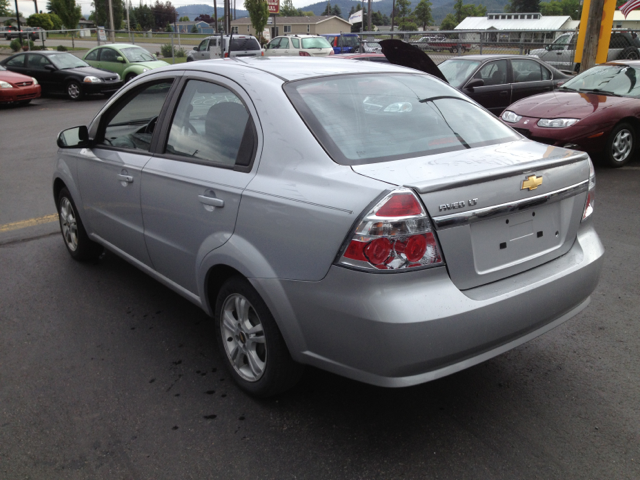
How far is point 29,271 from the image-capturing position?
196 inches

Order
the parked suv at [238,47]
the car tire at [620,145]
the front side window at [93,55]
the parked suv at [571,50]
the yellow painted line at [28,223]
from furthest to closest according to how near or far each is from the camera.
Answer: the parked suv at [238,47] → the parked suv at [571,50] → the front side window at [93,55] → the car tire at [620,145] → the yellow painted line at [28,223]

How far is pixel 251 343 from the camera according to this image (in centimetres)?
306

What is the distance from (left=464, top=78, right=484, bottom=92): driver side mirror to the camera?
1085cm

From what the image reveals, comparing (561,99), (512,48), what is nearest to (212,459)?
(561,99)

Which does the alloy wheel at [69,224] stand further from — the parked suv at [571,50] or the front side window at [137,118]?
the parked suv at [571,50]

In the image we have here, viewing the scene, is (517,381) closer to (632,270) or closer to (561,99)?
Result: (632,270)

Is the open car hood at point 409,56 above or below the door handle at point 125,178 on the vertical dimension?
above

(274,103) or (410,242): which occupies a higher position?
(274,103)

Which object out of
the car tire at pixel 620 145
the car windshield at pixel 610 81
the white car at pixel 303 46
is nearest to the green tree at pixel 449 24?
the white car at pixel 303 46

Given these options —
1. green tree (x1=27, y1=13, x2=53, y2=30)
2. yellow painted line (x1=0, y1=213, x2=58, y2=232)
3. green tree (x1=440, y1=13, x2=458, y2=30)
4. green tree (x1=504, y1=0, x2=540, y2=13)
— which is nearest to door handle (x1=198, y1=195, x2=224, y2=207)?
yellow painted line (x1=0, y1=213, x2=58, y2=232)

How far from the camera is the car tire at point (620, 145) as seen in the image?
8.48m

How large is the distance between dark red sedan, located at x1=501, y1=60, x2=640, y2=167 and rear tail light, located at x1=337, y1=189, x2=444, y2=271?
643 cm

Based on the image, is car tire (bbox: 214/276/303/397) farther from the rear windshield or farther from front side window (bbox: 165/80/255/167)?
the rear windshield

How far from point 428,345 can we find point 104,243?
299cm
